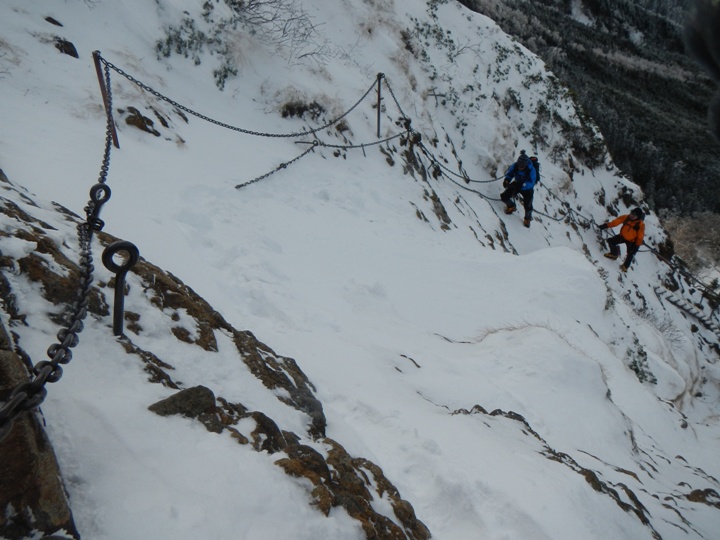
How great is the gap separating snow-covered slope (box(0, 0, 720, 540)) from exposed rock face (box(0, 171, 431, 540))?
46 millimetres

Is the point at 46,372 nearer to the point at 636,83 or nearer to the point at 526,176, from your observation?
the point at 526,176

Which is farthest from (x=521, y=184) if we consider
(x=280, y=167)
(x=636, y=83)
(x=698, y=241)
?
(x=636, y=83)

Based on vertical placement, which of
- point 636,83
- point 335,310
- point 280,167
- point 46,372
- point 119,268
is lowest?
point 335,310

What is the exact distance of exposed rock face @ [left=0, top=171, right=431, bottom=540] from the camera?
4.11ft

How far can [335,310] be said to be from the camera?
493cm

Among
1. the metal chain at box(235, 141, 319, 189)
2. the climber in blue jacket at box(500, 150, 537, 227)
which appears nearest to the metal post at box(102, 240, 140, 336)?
the metal chain at box(235, 141, 319, 189)

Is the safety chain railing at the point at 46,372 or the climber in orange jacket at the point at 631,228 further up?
the climber in orange jacket at the point at 631,228

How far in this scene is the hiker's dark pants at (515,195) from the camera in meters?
11.9

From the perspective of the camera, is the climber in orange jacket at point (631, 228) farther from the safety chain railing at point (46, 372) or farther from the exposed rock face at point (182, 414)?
the safety chain railing at point (46, 372)

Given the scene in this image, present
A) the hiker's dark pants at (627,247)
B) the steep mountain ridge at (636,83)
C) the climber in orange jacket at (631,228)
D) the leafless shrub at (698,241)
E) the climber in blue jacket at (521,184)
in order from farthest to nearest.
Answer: the steep mountain ridge at (636,83), the leafless shrub at (698,241), the hiker's dark pants at (627,247), the climber in orange jacket at (631,228), the climber in blue jacket at (521,184)

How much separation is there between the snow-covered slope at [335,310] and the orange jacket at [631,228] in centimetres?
157

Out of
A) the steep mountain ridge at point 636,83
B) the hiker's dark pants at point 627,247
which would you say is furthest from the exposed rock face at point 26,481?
the steep mountain ridge at point 636,83

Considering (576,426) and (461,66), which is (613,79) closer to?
(461,66)

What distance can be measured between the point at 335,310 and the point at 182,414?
10.2 ft
